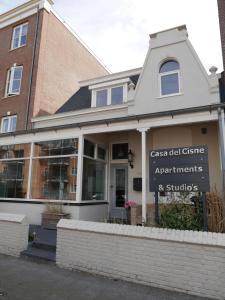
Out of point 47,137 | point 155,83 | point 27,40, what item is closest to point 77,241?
point 47,137

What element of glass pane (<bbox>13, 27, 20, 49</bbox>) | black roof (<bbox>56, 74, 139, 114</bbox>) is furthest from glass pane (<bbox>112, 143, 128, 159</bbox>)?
glass pane (<bbox>13, 27, 20, 49</bbox>)

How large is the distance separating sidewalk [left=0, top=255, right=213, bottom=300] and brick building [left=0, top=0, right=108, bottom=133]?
1016 cm

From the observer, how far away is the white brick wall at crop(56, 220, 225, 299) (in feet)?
14.1

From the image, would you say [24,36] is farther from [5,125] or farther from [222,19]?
[222,19]

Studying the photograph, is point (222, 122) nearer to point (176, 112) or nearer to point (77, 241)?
point (176, 112)

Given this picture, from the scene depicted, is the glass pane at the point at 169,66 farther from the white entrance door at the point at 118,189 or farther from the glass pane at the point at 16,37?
the glass pane at the point at 16,37

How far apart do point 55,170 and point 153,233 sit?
6.79 metres

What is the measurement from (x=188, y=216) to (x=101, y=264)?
2.32 metres

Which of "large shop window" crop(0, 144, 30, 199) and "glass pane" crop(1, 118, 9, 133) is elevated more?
"glass pane" crop(1, 118, 9, 133)

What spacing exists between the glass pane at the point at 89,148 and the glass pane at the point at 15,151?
288cm

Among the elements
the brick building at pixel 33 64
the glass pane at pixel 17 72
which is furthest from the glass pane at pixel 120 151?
the glass pane at pixel 17 72

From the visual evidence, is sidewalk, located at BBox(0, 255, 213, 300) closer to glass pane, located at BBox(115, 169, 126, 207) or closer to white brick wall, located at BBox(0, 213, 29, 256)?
white brick wall, located at BBox(0, 213, 29, 256)

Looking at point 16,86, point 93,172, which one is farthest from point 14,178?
point 16,86

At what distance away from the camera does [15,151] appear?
1186 cm
